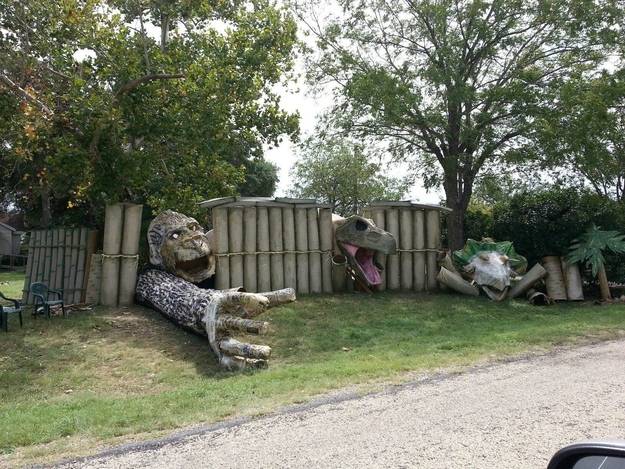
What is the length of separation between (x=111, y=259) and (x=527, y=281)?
32.0ft

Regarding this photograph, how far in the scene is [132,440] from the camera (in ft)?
17.0

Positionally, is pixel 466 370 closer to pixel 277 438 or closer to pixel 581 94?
pixel 277 438

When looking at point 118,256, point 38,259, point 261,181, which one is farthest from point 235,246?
point 261,181

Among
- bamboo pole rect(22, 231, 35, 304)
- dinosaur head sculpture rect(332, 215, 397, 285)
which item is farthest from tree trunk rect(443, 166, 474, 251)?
bamboo pole rect(22, 231, 35, 304)

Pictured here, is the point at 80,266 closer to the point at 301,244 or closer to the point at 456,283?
the point at 301,244

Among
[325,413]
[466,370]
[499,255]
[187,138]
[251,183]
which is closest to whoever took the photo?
[325,413]

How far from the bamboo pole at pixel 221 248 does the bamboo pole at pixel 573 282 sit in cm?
843

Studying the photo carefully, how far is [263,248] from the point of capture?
13242 millimetres

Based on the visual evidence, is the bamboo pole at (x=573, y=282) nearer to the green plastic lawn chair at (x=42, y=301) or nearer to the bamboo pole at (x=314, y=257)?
the bamboo pole at (x=314, y=257)

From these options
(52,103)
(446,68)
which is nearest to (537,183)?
(446,68)

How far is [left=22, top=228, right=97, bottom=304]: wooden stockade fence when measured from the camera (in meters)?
12.5

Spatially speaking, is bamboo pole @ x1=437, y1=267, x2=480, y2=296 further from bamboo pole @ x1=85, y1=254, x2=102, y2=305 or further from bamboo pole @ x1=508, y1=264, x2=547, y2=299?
bamboo pole @ x1=85, y1=254, x2=102, y2=305

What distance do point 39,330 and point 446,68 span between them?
40.7 ft

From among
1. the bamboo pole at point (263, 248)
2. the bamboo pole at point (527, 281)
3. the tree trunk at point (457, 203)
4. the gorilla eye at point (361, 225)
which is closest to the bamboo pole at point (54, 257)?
the bamboo pole at point (263, 248)
